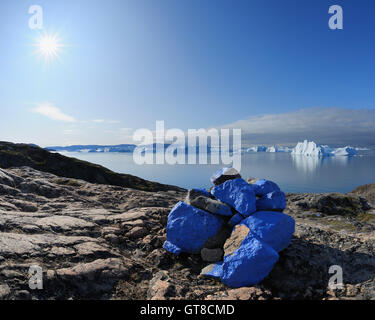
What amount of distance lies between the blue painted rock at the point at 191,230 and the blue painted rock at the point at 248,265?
174 centimetres

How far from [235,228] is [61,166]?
6372cm

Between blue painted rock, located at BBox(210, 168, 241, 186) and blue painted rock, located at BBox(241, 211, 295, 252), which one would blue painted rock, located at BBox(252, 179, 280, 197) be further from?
blue painted rock, located at BBox(241, 211, 295, 252)

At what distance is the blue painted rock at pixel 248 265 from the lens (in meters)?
7.09

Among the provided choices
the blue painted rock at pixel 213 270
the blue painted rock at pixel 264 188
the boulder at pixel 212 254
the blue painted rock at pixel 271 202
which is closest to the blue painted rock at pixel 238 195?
the blue painted rock at pixel 271 202

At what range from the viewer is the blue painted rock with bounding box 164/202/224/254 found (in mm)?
9016

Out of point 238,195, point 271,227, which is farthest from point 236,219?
point 271,227

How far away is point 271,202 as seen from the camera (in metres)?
9.27

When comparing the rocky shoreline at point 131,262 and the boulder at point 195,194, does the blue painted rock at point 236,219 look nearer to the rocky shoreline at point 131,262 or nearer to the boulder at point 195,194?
the boulder at point 195,194

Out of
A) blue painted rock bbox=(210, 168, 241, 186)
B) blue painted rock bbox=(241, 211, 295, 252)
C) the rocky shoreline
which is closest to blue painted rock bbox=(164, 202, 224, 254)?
the rocky shoreline
